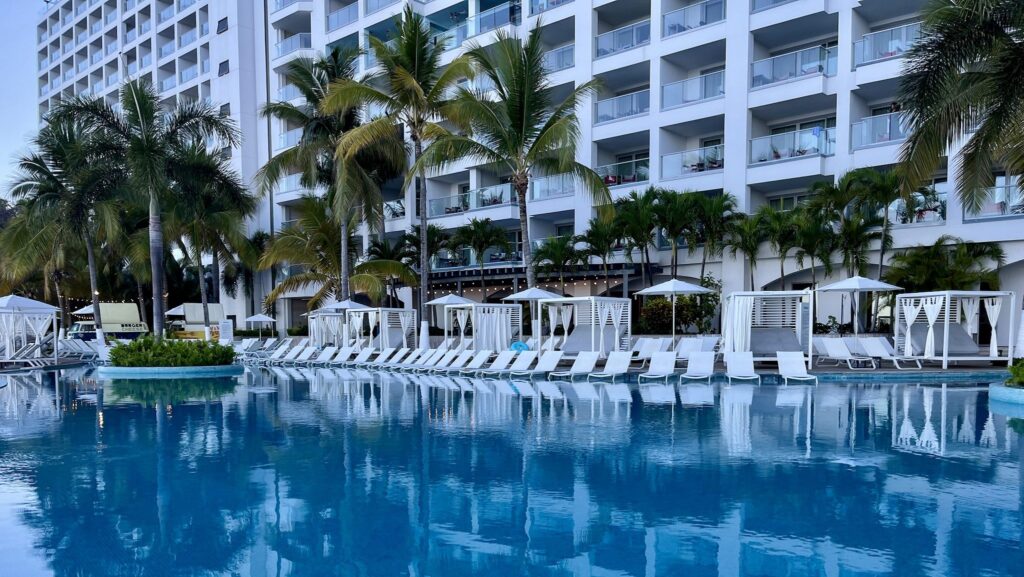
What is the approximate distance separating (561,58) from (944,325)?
16323 mm

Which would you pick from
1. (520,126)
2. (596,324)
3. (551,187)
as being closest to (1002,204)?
(596,324)

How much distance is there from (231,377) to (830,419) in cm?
1398

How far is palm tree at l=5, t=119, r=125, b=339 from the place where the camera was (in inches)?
840

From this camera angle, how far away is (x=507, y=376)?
1703 centimetres

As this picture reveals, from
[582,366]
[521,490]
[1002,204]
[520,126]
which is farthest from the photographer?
[1002,204]

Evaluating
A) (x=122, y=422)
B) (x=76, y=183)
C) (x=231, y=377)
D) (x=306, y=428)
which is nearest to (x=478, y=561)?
(x=306, y=428)

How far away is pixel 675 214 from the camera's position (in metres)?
21.2

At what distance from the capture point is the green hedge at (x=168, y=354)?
18188 mm

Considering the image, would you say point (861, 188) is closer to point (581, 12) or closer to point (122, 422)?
point (581, 12)

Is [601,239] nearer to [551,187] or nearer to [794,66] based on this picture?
[551,187]

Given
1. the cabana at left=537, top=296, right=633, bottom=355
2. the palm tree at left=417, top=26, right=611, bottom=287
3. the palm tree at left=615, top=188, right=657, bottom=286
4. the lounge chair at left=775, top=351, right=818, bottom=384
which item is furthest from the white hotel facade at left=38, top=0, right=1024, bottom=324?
the lounge chair at left=775, top=351, right=818, bottom=384

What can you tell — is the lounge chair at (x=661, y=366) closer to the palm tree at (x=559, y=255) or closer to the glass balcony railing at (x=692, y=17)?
the palm tree at (x=559, y=255)

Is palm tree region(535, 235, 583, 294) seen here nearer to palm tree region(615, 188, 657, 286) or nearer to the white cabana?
palm tree region(615, 188, 657, 286)

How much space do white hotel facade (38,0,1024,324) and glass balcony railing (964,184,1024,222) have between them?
0.03 meters
